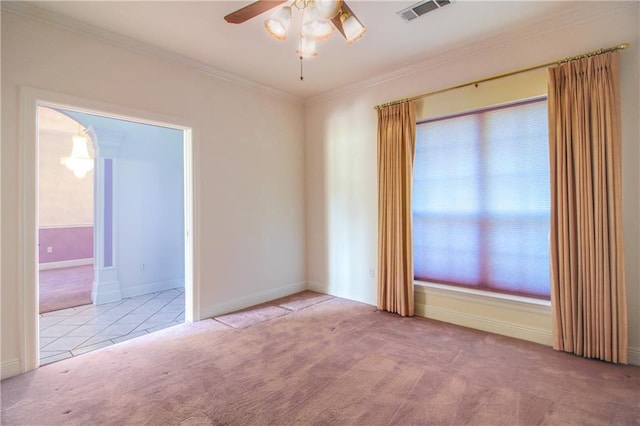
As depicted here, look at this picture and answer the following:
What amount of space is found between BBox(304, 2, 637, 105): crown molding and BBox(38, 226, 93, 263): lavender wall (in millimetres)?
7316

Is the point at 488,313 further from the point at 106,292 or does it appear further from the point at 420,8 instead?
the point at 106,292

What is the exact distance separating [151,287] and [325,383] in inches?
148

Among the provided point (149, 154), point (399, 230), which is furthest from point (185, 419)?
point (149, 154)

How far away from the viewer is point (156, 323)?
142 inches

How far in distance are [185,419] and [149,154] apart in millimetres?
4162

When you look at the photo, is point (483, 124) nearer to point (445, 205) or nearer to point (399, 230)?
point (445, 205)

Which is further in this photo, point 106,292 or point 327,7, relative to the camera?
point 106,292

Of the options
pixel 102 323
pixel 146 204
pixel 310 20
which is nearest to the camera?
pixel 310 20

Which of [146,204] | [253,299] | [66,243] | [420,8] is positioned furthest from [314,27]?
[66,243]

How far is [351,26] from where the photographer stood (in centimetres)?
202

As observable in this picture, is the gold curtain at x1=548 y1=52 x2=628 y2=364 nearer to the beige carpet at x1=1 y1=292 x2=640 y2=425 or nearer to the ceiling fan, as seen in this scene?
the beige carpet at x1=1 y1=292 x2=640 y2=425

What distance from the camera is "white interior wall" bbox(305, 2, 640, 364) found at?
2.54 m

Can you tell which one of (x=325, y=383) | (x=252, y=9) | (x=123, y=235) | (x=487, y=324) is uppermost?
(x=252, y=9)

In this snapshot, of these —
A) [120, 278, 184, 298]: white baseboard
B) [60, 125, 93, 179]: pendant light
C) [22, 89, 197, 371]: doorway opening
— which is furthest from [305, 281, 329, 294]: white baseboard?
[60, 125, 93, 179]: pendant light
